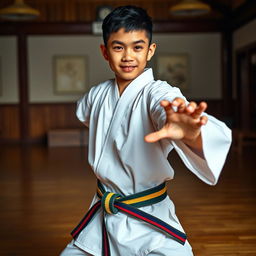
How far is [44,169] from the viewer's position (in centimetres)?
572

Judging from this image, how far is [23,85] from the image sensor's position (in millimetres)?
9266

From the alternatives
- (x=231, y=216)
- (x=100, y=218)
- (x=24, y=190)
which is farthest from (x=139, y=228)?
(x=24, y=190)

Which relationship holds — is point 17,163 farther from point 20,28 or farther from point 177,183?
point 20,28

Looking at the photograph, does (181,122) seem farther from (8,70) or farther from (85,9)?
(8,70)

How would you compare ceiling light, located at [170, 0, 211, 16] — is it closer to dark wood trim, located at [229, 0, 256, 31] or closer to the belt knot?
dark wood trim, located at [229, 0, 256, 31]

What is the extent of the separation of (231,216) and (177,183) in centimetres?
133

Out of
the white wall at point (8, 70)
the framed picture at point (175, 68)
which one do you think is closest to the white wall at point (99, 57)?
the framed picture at point (175, 68)

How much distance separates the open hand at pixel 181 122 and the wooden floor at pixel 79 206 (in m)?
1.69

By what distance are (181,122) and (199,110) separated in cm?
8

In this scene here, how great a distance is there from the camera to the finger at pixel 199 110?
1.00 metres

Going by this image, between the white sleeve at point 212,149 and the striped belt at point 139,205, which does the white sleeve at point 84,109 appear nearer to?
the striped belt at point 139,205

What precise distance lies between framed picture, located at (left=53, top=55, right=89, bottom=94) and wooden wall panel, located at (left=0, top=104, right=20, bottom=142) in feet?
3.32

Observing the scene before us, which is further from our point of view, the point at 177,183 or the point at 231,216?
the point at 177,183

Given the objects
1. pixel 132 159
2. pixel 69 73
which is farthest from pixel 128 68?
pixel 69 73
